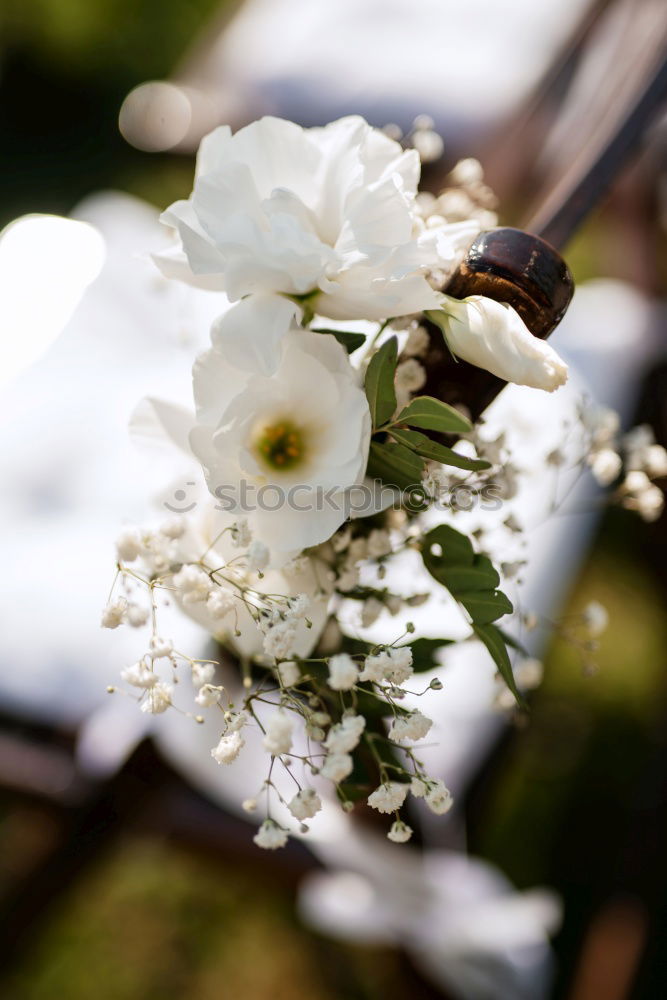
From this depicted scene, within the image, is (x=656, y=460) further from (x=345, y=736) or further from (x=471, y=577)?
(x=345, y=736)

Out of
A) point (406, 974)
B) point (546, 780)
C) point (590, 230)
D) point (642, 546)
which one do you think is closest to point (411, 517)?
point (406, 974)

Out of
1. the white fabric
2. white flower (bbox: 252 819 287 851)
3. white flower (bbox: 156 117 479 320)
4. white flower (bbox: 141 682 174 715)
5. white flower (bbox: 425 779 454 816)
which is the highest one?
white flower (bbox: 156 117 479 320)

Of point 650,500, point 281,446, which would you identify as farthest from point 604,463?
point 281,446

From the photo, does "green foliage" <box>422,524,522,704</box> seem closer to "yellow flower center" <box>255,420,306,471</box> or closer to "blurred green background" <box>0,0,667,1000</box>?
"yellow flower center" <box>255,420,306,471</box>

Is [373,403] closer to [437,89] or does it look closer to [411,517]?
[411,517]

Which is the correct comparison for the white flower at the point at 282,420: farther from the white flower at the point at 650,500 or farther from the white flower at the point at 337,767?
the white flower at the point at 650,500

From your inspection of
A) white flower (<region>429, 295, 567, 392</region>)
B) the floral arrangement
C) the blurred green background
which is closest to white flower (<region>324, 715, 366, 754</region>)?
the floral arrangement

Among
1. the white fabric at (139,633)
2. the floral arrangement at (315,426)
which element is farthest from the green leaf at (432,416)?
the white fabric at (139,633)
